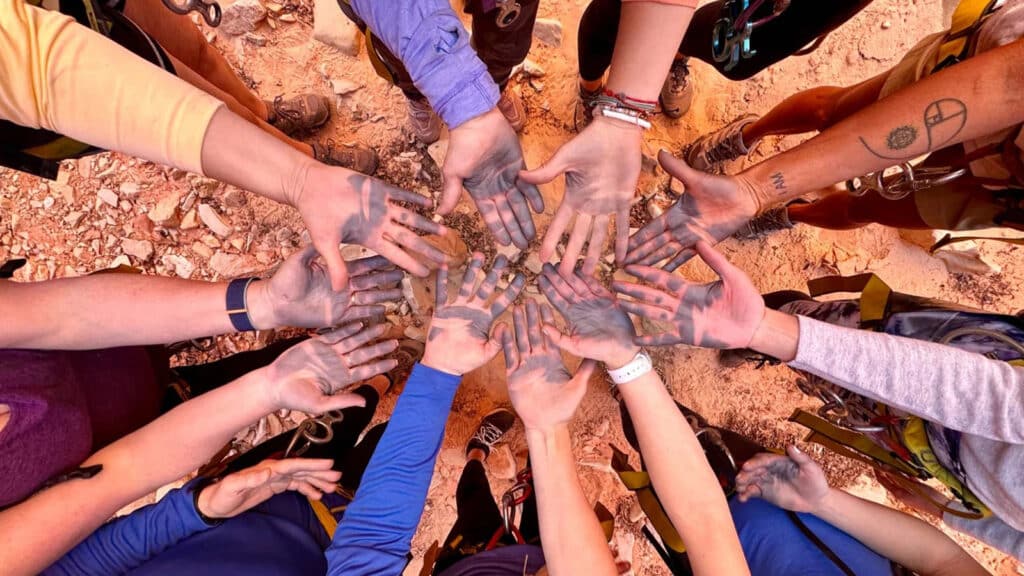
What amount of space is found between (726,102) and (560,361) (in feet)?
5.61

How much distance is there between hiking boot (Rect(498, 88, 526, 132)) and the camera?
2.10m

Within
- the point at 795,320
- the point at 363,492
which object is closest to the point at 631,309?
the point at 795,320

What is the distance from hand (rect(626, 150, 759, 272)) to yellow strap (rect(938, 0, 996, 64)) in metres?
0.59

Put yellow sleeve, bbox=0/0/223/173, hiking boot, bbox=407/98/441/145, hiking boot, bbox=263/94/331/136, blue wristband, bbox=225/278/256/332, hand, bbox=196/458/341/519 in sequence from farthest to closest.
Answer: hiking boot, bbox=263/94/331/136, hiking boot, bbox=407/98/441/145, blue wristband, bbox=225/278/256/332, hand, bbox=196/458/341/519, yellow sleeve, bbox=0/0/223/173

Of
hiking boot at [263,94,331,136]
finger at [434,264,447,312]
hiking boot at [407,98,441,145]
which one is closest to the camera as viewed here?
finger at [434,264,447,312]

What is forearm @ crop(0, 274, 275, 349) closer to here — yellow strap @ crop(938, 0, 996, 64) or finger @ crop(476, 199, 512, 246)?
finger @ crop(476, 199, 512, 246)

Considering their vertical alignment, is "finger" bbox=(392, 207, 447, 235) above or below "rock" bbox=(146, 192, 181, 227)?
above

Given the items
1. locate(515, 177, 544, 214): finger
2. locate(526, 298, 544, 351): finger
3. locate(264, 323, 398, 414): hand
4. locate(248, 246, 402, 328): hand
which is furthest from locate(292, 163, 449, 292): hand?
locate(526, 298, 544, 351): finger

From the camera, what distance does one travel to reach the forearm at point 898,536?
140cm

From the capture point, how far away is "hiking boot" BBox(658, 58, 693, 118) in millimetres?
2207

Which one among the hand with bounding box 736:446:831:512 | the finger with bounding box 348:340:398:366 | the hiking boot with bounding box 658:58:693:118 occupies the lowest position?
the hand with bounding box 736:446:831:512

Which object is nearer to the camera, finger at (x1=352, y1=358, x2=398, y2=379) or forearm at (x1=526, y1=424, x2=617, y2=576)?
forearm at (x1=526, y1=424, x2=617, y2=576)

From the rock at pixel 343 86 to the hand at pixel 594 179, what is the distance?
1322 mm

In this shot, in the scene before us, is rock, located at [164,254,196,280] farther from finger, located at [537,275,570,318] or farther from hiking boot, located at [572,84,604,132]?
hiking boot, located at [572,84,604,132]
